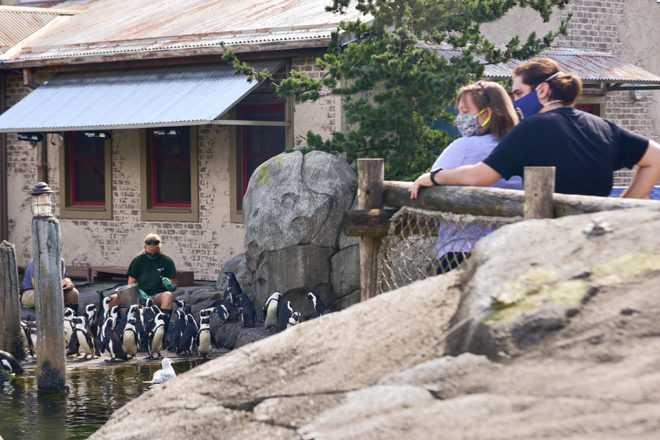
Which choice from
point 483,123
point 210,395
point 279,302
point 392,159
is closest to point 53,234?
point 279,302

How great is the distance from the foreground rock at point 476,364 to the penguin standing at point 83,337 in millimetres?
8972

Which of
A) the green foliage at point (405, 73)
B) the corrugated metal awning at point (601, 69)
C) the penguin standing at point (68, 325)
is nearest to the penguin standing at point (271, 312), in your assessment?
the green foliage at point (405, 73)

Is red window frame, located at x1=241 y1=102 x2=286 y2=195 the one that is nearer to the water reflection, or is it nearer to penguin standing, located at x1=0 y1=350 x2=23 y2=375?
the water reflection

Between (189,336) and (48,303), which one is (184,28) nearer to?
(189,336)

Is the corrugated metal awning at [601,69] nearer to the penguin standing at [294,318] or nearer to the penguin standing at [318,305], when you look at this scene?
the penguin standing at [318,305]

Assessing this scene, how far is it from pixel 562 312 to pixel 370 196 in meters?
2.70

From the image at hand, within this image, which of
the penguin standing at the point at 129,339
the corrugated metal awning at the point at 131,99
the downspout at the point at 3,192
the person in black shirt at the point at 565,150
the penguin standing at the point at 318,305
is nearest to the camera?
the person in black shirt at the point at 565,150

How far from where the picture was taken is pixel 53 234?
1120 cm

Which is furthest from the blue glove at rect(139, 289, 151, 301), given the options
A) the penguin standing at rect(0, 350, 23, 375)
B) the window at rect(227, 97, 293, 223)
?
the window at rect(227, 97, 293, 223)

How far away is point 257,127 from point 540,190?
12461 millimetres

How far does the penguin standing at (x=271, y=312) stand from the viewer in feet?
43.7

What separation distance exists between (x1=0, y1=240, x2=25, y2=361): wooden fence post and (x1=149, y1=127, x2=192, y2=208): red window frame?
16.3ft

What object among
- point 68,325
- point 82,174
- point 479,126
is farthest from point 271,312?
point 479,126

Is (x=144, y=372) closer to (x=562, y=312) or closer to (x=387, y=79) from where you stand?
(x=387, y=79)
